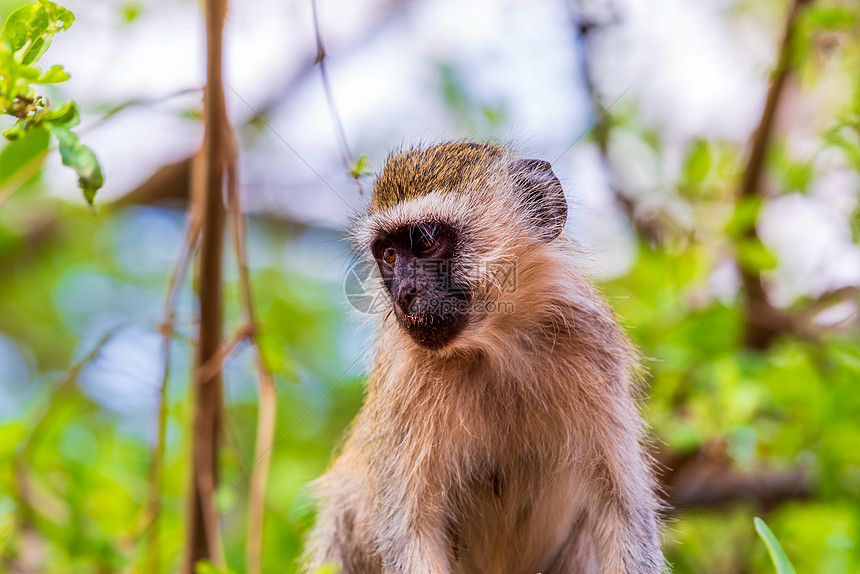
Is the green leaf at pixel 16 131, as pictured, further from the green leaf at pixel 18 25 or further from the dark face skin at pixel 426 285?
the dark face skin at pixel 426 285

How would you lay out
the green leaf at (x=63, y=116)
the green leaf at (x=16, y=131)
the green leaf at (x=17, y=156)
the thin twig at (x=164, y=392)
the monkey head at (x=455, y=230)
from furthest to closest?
the thin twig at (x=164, y=392)
the monkey head at (x=455, y=230)
the green leaf at (x=17, y=156)
the green leaf at (x=63, y=116)
the green leaf at (x=16, y=131)

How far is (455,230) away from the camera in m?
2.72

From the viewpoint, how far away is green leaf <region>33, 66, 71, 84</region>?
1.52m

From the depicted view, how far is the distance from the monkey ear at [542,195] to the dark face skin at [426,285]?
40 centimetres

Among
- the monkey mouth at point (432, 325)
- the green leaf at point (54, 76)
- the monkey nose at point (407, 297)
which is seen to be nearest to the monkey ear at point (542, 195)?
the monkey mouth at point (432, 325)

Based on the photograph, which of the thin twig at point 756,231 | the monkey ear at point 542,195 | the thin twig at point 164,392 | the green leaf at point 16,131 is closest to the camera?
the green leaf at point 16,131

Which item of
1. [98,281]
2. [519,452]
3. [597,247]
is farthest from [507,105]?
[98,281]

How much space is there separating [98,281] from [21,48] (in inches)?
212

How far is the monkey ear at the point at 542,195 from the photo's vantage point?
2.87 m

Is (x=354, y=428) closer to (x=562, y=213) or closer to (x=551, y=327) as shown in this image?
(x=551, y=327)

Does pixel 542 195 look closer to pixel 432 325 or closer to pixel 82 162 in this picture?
pixel 432 325


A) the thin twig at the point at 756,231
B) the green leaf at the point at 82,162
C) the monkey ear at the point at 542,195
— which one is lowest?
the green leaf at the point at 82,162

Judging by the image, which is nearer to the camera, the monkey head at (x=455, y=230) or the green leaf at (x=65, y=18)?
the green leaf at (x=65, y=18)

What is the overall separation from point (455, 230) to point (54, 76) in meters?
1.47
